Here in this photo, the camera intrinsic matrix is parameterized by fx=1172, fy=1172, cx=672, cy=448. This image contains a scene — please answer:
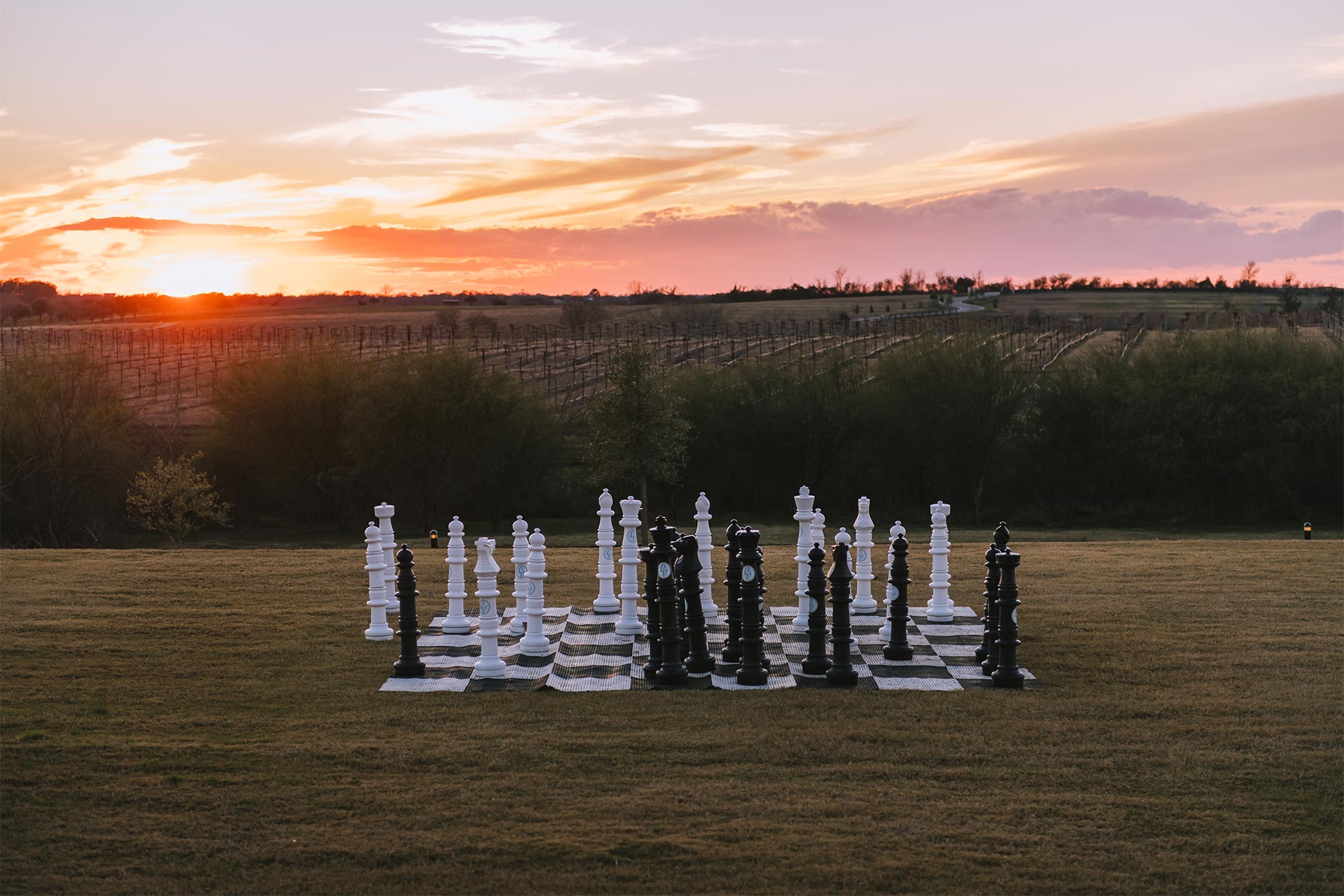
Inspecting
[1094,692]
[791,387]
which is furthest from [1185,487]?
[1094,692]

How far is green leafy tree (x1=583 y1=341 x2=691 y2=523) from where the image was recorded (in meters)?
33.6

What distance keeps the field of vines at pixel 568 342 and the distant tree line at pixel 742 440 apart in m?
2.26

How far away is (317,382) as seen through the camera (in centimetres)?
3881

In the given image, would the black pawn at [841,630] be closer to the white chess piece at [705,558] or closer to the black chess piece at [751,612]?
the black chess piece at [751,612]

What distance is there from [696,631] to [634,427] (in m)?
25.8

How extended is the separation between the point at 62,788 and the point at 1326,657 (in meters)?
7.96

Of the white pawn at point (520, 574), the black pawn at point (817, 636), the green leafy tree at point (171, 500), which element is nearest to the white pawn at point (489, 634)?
the white pawn at point (520, 574)

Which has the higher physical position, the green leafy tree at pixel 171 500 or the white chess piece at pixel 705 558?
the white chess piece at pixel 705 558

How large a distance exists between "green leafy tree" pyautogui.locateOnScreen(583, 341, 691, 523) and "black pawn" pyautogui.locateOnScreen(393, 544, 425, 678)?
2534 cm

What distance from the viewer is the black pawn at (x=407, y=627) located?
7.70 meters

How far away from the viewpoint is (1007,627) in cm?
730

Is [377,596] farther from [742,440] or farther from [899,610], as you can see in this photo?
[742,440]

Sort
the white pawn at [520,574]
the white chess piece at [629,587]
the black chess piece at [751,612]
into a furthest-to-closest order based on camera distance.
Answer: the white chess piece at [629,587] → the white pawn at [520,574] → the black chess piece at [751,612]

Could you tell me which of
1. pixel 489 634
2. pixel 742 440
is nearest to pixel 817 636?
pixel 489 634
